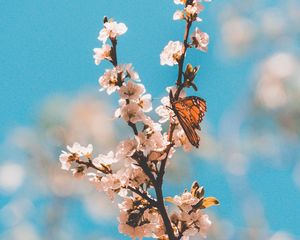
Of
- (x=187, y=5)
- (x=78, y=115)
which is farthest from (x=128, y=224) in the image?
(x=78, y=115)

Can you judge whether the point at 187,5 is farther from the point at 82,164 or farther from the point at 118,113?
the point at 82,164

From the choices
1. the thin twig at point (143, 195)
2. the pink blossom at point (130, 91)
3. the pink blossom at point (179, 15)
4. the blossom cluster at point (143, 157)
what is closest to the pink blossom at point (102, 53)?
the blossom cluster at point (143, 157)

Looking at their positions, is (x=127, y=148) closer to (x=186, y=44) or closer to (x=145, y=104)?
(x=145, y=104)

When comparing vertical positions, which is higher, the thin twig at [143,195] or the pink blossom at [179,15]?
the pink blossom at [179,15]

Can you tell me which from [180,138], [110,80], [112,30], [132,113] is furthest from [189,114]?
[112,30]

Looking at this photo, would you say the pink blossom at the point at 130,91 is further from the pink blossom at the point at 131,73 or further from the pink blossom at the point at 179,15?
the pink blossom at the point at 179,15

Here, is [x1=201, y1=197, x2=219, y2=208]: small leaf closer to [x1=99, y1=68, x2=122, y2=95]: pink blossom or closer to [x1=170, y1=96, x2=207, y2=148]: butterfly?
Result: [x1=170, y1=96, x2=207, y2=148]: butterfly
